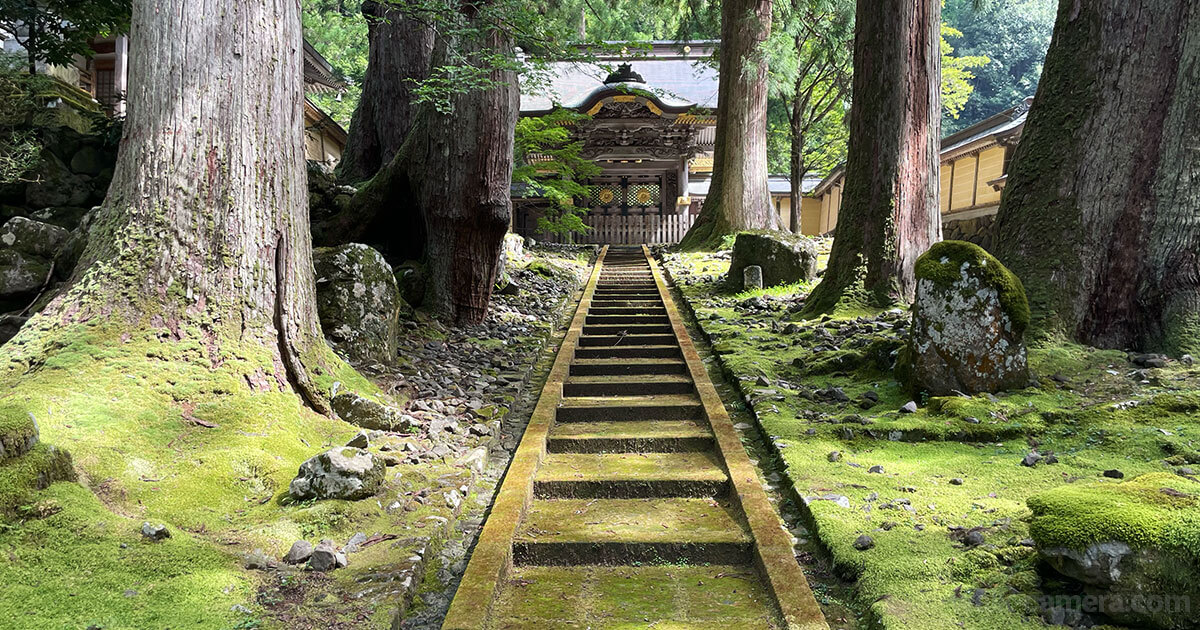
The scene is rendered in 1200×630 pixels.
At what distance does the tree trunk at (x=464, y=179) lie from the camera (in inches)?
282

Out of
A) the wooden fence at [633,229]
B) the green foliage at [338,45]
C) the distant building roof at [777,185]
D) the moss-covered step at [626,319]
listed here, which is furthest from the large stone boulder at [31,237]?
the distant building roof at [777,185]

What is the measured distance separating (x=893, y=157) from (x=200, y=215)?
6.34 metres

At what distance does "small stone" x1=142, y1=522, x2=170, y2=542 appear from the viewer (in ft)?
8.86

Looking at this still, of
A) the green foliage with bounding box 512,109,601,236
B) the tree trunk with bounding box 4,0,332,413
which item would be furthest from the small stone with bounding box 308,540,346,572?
the green foliage with bounding box 512,109,601,236

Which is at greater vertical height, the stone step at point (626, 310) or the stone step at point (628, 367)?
the stone step at point (626, 310)

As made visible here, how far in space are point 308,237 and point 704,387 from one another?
3.16 meters

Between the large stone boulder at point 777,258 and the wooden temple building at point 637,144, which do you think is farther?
the wooden temple building at point 637,144

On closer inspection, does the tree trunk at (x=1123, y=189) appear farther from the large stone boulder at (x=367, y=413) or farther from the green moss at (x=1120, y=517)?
the large stone boulder at (x=367, y=413)

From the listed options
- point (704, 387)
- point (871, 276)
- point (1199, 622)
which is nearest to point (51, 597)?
point (1199, 622)

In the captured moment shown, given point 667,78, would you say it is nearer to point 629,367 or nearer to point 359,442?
point 629,367

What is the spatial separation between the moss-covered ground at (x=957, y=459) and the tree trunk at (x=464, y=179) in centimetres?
303

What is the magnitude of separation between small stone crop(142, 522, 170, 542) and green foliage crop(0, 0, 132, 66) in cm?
655

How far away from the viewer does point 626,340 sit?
782 centimetres

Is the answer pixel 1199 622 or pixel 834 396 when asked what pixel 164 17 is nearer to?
pixel 834 396
